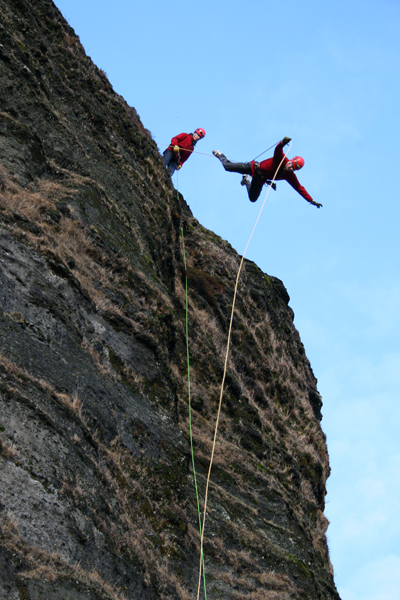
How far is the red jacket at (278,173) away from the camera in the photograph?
51.5 feet

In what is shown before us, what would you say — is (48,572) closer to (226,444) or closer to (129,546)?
(129,546)

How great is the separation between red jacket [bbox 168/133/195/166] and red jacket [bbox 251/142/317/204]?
3924 millimetres

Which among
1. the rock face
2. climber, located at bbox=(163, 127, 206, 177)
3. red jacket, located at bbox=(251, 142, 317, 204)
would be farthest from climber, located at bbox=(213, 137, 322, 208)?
climber, located at bbox=(163, 127, 206, 177)

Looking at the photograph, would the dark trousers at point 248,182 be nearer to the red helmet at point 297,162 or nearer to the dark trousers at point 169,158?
the red helmet at point 297,162

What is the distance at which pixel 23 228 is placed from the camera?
9562 mm

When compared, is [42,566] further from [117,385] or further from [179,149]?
[179,149]

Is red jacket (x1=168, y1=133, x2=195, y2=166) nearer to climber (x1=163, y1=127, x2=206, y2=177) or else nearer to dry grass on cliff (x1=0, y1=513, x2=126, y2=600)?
climber (x1=163, y1=127, x2=206, y2=177)

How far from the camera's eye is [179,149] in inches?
762

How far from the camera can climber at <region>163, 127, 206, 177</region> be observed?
19344mm

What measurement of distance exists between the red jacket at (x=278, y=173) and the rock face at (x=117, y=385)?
8.33 feet

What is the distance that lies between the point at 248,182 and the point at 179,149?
3.54 meters

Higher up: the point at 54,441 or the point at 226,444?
the point at 226,444

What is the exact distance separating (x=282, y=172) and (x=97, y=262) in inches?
266

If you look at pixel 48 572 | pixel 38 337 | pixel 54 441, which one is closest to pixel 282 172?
pixel 38 337
